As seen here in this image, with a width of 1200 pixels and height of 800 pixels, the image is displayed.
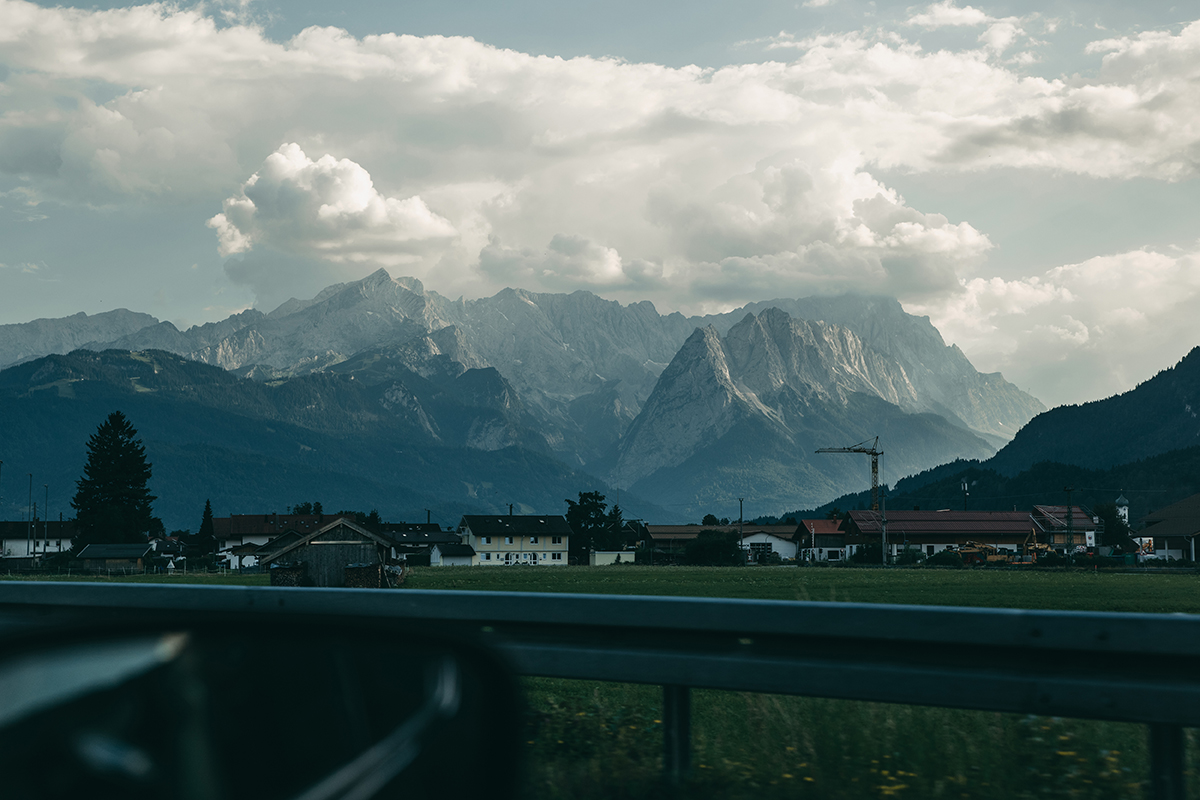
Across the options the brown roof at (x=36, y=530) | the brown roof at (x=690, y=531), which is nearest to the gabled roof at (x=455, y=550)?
the brown roof at (x=690, y=531)

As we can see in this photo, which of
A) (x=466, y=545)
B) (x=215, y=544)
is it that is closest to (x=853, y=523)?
(x=466, y=545)

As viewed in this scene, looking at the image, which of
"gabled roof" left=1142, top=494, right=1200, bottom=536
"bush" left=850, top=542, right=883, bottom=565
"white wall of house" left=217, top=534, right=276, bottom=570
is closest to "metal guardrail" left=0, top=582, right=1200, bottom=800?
"bush" left=850, top=542, right=883, bottom=565

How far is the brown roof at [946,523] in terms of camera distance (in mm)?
140250

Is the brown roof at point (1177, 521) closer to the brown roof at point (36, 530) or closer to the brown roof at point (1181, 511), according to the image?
the brown roof at point (1181, 511)

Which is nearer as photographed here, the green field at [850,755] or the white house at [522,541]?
the green field at [850,755]

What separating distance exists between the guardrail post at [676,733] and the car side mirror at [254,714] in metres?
2.21

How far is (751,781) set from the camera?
5.34m

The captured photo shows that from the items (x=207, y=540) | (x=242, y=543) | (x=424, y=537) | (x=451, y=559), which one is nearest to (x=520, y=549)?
(x=451, y=559)

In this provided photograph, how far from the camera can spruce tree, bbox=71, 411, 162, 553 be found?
110938 mm

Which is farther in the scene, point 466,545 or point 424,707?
point 466,545

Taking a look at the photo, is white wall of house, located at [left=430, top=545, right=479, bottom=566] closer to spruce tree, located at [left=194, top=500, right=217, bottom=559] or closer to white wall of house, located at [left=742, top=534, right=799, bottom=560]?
spruce tree, located at [left=194, top=500, right=217, bottom=559]

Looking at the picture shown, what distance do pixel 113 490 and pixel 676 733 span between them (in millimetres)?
120750

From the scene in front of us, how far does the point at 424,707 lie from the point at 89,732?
2.94ft

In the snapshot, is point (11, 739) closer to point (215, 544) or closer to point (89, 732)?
point (89, 732)
